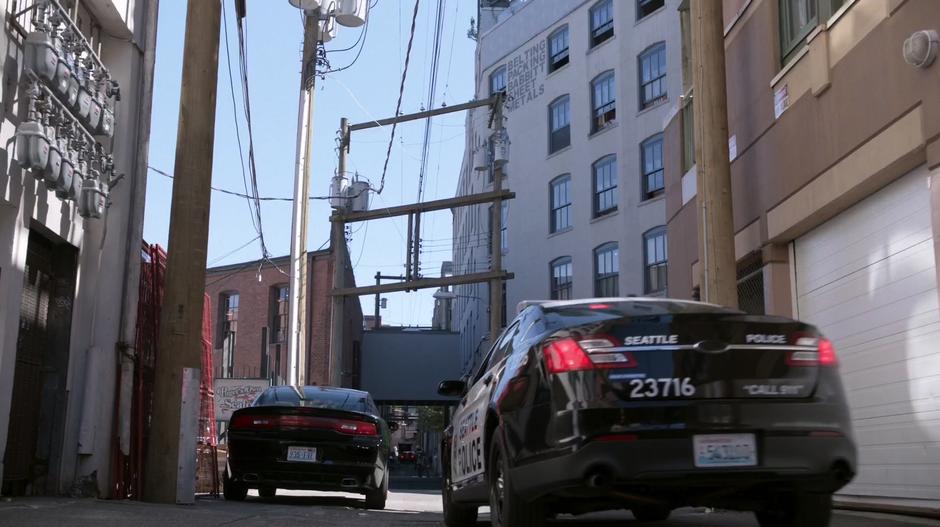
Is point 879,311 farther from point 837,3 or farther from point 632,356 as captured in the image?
point 632,356

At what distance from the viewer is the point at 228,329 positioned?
40.2 metres

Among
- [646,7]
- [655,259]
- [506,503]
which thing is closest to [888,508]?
[506,503]

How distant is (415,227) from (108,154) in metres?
15.1

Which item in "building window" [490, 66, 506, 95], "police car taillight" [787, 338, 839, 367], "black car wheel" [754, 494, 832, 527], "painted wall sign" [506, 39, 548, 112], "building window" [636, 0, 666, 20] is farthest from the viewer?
"building window" [490, 66, 506, 95]

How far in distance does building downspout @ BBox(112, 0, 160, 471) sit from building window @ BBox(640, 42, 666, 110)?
22.3 m

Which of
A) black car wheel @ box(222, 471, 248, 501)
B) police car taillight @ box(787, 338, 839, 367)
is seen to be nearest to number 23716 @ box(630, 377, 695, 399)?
police car taillight @ box(787, 338, 839, 367)

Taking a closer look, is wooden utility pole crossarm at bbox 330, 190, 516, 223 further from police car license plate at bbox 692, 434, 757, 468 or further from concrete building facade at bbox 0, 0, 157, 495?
police car license plate at bbox 692, 434, 757, 468

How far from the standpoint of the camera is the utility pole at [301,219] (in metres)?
20.9

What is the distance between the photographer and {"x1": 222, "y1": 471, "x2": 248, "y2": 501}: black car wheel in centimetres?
1166

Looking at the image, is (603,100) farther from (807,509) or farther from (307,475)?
(807,509)

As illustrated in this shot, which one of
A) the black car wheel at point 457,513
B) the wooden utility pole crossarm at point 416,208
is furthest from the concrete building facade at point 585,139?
the black car wheel at point 457,513

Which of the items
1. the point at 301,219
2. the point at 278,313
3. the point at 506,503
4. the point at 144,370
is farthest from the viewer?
the point at 278,313

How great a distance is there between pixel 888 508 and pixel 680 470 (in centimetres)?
450

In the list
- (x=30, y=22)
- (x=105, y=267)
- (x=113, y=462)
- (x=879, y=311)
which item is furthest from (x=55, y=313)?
(x=879, y=311)
